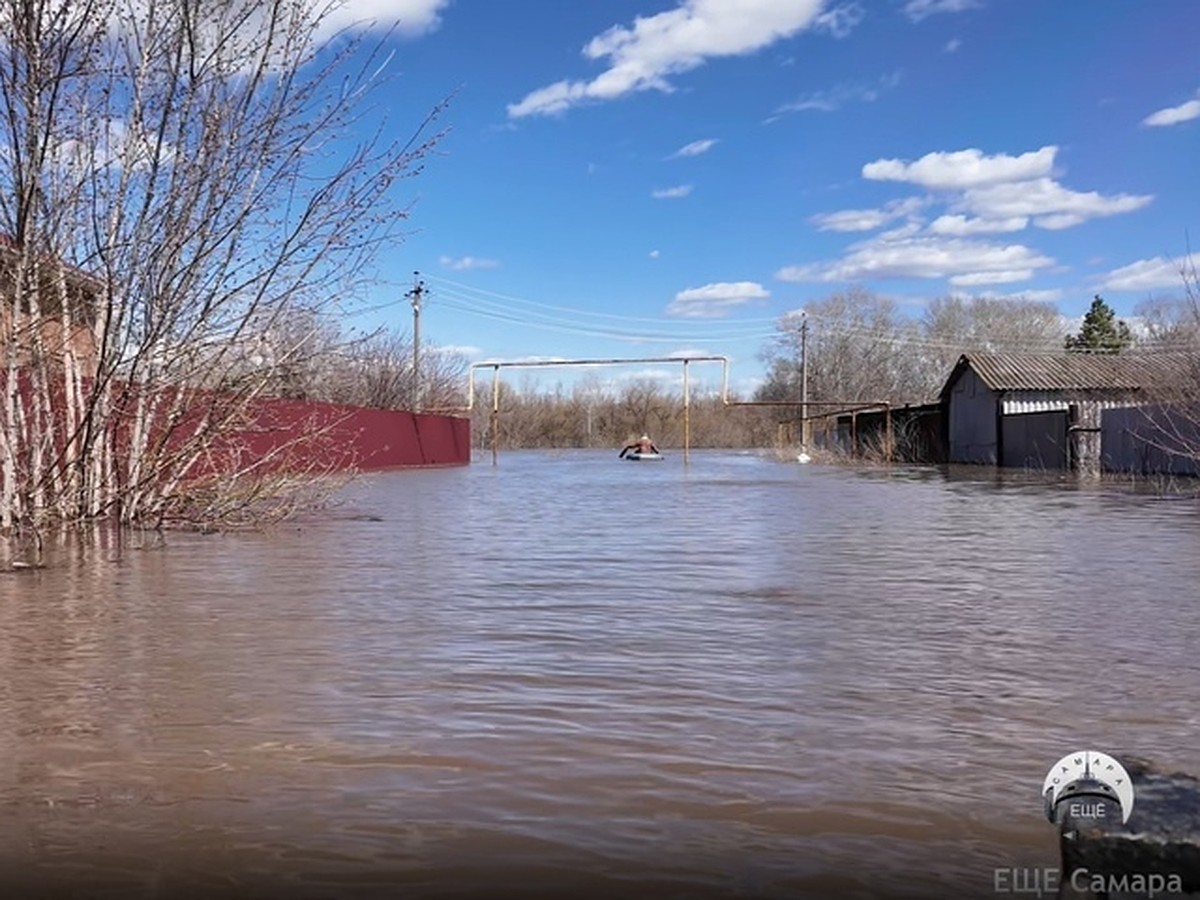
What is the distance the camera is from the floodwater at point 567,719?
2385 millimetres

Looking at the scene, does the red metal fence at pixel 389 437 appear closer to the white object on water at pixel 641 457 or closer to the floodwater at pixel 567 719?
the white object on water at pixel 641 457

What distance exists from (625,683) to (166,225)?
7114 mm

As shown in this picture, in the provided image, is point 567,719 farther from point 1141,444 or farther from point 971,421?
point 971,421

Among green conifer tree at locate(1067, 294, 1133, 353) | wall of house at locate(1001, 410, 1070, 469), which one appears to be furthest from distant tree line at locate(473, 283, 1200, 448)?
wall of house at locate(1001, 410, 1070, 469)

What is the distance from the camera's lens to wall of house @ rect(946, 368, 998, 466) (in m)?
36.1

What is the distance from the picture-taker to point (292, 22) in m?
9.81

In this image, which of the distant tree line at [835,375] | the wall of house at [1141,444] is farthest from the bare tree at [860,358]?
the wall of house at [1141,444]

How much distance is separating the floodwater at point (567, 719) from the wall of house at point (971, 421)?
2955 cm

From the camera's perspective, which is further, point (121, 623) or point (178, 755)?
→ point (121, 623)

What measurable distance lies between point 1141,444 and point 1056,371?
13.7 m

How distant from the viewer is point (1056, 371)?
3784 centimetres

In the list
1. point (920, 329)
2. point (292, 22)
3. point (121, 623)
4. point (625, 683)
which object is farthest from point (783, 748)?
point (920, 329)

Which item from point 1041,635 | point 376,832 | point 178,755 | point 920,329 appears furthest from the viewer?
point 920,329

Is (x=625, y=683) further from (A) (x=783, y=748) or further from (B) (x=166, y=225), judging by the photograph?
(B) (x=166, y=225)
